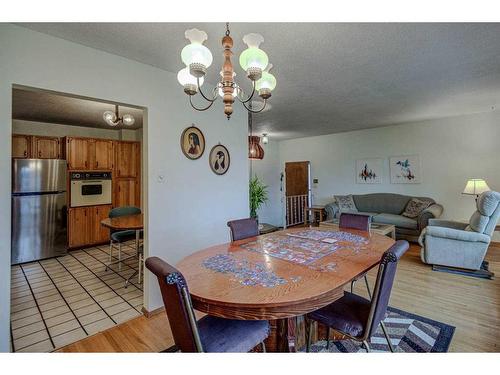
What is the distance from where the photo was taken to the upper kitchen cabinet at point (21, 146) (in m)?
4.21

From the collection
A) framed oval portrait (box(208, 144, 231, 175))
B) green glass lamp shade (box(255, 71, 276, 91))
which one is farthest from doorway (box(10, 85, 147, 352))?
green glass lamp shade (box(255, 71, 276, 91))

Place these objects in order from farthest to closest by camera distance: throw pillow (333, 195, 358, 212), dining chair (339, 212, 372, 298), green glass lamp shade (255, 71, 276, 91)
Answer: throw pillow (333, 195, 358, 212), dining chair (339, 212, 372, 298), green glass lamp shade (255, 71, 276, 91)

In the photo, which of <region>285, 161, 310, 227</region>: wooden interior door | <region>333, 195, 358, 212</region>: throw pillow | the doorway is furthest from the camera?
<region>285, 161, 310, 227</region>: wooden interior door

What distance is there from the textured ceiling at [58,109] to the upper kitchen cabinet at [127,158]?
2.02ft

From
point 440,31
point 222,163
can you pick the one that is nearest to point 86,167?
point 222,163

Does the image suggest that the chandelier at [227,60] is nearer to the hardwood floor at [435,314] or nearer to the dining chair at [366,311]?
the dining chair at [366,311]

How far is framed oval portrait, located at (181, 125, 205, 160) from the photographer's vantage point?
2708 mm

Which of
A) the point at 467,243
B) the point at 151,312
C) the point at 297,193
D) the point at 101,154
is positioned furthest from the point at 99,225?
the point at 467,243

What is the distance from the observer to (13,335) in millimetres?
2088

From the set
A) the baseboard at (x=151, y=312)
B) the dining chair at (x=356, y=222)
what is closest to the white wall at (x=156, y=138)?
the baseboard at (x=151, y=312)

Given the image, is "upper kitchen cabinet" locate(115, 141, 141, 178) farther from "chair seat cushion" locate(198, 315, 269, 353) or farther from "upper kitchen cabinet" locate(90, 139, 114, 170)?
"chair seat cushion" locate(198, 315, 269, 353)

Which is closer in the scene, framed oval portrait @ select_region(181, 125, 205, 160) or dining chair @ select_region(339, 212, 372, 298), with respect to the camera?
dining chair @ select_region(339, 212, 372, 298)

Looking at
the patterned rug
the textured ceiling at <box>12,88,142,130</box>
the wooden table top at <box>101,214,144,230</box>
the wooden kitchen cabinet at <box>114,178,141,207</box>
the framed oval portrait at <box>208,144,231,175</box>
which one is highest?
the textured ceiling at <box>12,88,142,130</box>

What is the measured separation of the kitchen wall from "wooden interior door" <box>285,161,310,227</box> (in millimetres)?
4412
